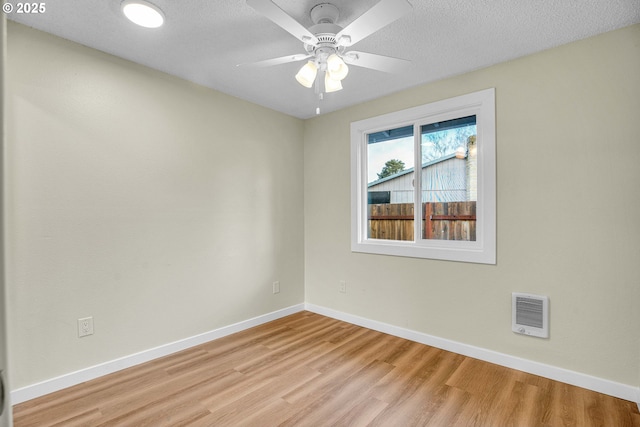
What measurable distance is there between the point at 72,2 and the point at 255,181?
1872mm

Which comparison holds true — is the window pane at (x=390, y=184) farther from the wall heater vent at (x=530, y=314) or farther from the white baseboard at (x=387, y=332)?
the wall heater vent at (x=530, y=314)

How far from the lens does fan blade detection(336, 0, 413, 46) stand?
129 centimetres

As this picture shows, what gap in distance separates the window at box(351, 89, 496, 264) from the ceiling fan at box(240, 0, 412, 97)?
1.10 m

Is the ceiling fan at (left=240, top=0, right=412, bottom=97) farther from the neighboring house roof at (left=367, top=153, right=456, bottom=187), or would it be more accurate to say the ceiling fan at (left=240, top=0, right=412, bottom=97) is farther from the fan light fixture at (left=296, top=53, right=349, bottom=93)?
the neighboring house roof at (left=367, top=153, right=456, bottom=187)

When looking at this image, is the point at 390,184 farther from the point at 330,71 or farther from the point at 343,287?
the point at 330,71

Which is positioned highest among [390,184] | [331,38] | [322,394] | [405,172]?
[331,38]

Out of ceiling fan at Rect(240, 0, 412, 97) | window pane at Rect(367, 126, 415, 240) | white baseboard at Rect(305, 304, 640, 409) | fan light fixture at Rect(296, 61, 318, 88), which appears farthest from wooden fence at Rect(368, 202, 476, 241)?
fan light fixture at Rect(296, 61, 318, 88)

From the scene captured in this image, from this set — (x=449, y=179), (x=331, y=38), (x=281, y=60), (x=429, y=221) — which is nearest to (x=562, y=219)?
(x=449, y=179)

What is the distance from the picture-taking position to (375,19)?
142cm

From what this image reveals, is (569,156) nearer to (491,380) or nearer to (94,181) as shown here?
(491,380)

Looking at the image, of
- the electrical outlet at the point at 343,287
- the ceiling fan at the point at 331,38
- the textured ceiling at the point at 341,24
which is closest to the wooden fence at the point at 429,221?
the electrical outlet at the point at 343,287

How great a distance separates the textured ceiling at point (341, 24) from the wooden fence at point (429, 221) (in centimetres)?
114

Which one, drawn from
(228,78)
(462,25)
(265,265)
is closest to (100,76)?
(228,78)

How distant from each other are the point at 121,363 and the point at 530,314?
3027mm
